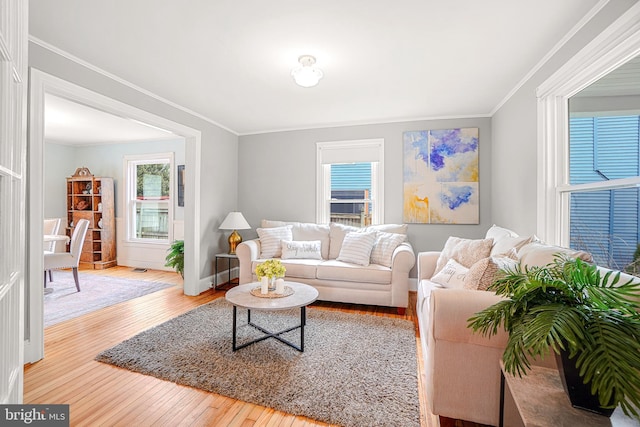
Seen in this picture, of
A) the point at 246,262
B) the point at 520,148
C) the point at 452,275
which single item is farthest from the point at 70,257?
the point at 520,148

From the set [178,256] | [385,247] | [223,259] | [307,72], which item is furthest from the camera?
[223,259]

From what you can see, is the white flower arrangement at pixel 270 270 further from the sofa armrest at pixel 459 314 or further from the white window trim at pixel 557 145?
the white window trim at pixel 557 145

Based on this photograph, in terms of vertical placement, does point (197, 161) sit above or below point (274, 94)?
below

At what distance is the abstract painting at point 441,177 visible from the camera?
12.7 feet

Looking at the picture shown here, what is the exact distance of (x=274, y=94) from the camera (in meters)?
3.22

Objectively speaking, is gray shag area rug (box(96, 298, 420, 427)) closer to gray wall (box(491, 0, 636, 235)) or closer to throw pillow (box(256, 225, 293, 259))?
throw pillow (box(256, 225, 293, 259))

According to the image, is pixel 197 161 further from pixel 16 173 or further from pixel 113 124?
pixel 16 173

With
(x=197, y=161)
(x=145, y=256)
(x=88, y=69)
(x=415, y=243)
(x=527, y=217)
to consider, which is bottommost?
(x=145, y=256)

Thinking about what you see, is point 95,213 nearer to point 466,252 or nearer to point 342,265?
point 342,265

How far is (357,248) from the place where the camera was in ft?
11.8

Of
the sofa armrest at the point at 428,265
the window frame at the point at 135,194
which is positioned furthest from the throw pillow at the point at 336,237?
the window frame at the point at 135,194

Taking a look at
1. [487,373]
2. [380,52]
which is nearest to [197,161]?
[380,52]

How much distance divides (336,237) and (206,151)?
2223 mm

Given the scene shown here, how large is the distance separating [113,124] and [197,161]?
1.77 m
